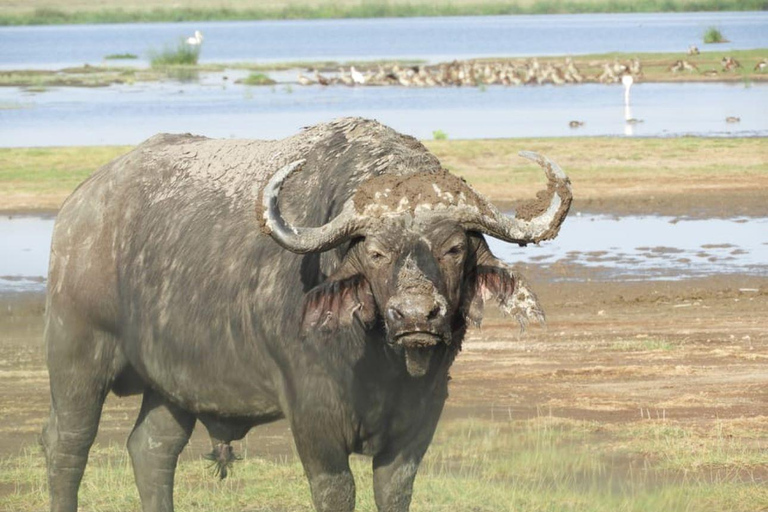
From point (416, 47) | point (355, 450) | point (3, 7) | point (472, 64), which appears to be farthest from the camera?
point (3, 7)

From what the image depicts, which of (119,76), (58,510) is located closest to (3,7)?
(119,76)

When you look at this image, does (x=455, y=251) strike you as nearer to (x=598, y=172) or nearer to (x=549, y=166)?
(x=549, y=166)

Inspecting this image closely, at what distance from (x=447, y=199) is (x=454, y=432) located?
4341mm

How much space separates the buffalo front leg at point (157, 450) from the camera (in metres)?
7.39

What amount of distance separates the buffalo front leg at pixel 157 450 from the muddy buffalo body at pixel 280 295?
1 centimetres

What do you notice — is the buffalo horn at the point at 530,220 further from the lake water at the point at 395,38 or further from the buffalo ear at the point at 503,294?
the lake water at the point at 395,38

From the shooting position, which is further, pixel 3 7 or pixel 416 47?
pixel 3 7

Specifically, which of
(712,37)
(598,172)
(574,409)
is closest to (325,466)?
(574,409)

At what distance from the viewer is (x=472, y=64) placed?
54.4m

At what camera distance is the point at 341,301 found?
5.64 m

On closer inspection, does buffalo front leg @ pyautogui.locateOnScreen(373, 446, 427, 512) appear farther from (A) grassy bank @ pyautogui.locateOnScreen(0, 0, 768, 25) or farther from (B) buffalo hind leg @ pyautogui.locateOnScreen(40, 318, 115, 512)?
(A) grassy bank @ pyautogui.locateOnScreen(0, 0, 768, 25)

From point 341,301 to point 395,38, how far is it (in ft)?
290

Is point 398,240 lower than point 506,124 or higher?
higher

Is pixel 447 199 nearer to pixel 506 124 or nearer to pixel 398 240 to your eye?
pixel 398 240
